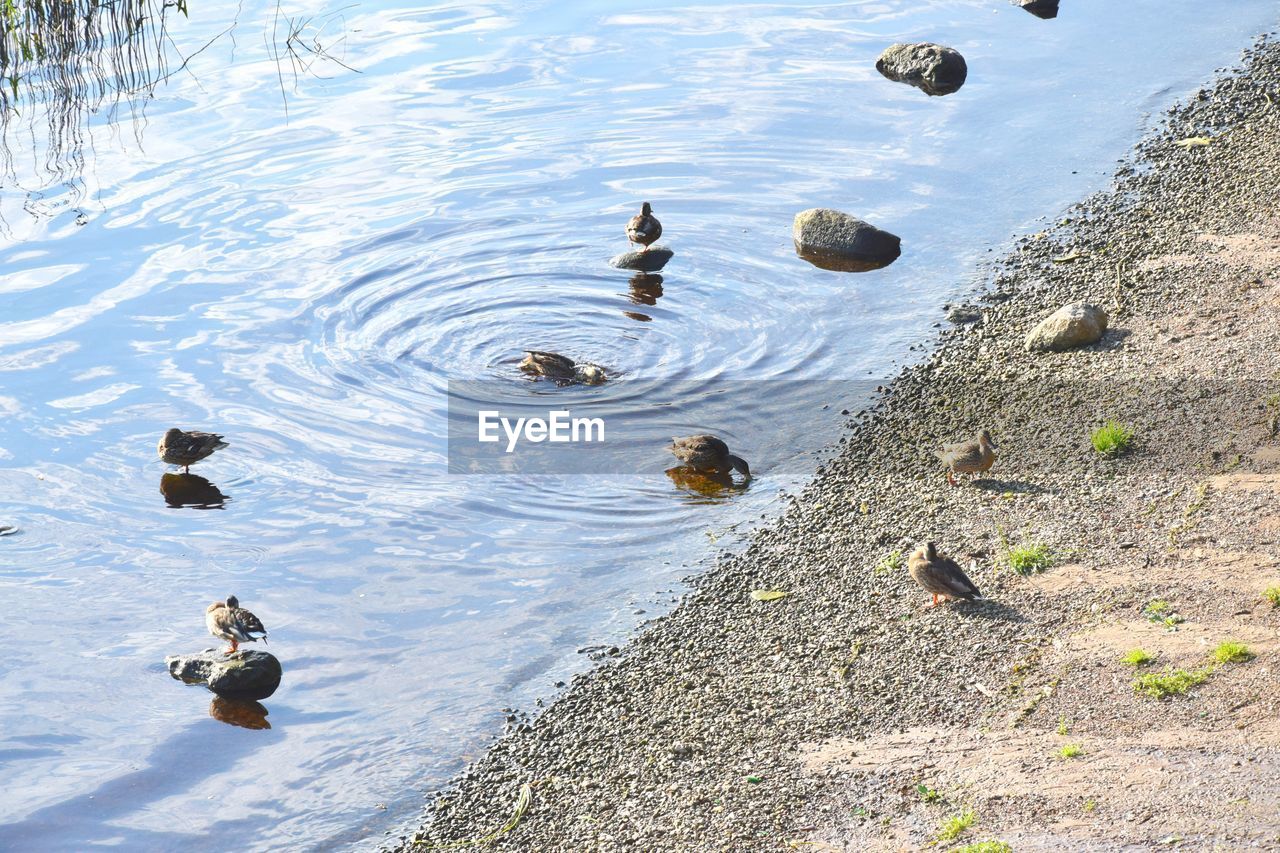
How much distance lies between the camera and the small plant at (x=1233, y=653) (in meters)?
8.00

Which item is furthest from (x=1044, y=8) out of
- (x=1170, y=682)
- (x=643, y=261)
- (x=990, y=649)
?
(x=1170, y=682)

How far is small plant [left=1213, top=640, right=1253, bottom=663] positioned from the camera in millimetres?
8000

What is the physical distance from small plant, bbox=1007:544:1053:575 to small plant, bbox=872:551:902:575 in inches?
36.6

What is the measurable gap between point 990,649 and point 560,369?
682 centimetres

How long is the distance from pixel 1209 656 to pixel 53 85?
20.7 metres

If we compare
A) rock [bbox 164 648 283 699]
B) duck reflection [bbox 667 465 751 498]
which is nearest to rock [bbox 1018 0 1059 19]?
duck reflection [bbox 667 465 751 498]

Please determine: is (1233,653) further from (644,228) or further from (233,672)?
(644,228)

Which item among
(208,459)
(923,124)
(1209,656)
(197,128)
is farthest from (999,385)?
(197,128)

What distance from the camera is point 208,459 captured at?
13.8 metres

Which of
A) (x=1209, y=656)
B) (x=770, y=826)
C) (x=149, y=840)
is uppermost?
(x=1209, y=656)

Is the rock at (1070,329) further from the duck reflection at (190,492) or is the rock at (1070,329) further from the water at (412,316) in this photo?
the duck reflection at (190,492)

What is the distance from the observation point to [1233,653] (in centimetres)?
802

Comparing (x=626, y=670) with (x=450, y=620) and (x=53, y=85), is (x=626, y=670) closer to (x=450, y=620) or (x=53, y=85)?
(x=450, y=620)

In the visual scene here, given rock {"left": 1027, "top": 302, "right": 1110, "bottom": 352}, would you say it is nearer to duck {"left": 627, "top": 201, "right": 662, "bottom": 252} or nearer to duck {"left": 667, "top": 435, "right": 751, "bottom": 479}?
duck {"left": 667, "top": 435, "right": 751, "bottom": 479}
